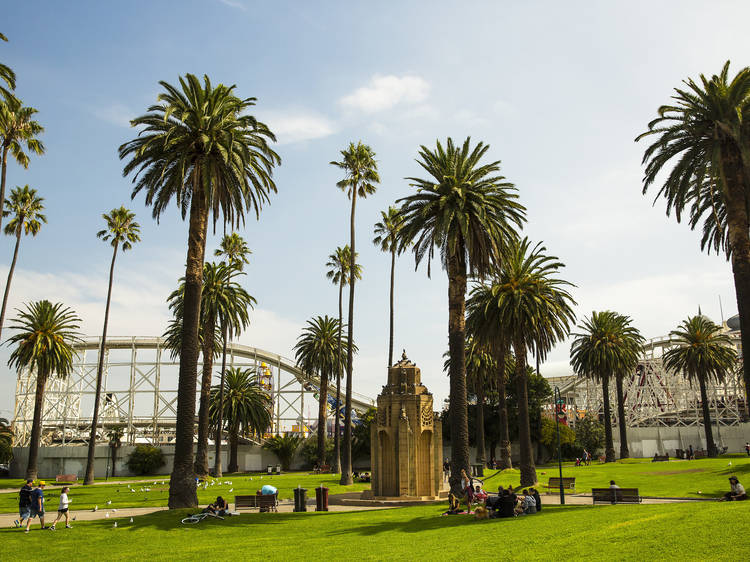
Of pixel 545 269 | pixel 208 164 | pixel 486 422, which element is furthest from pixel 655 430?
pixel 208 164

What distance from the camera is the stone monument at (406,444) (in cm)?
3212

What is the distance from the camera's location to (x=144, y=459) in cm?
7588

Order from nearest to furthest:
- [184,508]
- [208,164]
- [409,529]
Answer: [409,529] → [184,508] → [208,164]

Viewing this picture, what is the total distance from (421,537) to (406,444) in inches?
508

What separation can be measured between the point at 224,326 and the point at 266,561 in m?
43.8

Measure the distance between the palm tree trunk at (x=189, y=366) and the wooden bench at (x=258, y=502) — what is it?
7.79 feet

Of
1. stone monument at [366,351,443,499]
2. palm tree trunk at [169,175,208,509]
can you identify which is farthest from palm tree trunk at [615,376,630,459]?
palm tree trunk at [169,175,208,509]

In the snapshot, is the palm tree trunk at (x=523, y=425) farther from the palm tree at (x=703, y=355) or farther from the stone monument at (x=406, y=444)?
the palm tree at (x=703, y=355)

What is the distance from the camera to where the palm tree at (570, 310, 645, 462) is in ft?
234

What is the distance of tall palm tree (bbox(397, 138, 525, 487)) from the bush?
5586cm

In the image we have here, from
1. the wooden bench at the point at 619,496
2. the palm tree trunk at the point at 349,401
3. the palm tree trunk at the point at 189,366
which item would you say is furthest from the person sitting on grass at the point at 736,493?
the palm tree trunk at the point at 349,401

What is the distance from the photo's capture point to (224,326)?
2292 inches

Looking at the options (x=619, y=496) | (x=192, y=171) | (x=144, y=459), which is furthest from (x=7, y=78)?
(x=144, y=459)

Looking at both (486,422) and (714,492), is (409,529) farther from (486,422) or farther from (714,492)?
(486,422)
